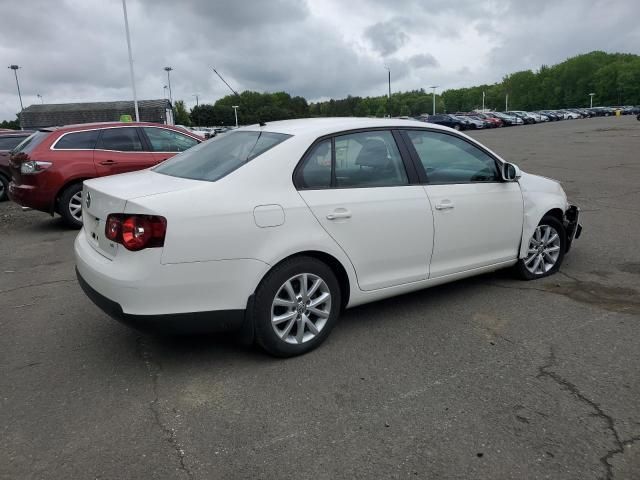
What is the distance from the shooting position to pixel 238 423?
293 cm

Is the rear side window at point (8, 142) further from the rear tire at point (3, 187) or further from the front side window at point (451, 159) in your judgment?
the front side window at point (451, 159)

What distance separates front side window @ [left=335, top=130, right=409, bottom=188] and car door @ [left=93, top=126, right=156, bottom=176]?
5.71 meters

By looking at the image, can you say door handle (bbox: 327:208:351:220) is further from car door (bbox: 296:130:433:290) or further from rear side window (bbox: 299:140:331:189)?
rear side window (bbox: 299:140:331:189)

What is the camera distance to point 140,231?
10.4 ft

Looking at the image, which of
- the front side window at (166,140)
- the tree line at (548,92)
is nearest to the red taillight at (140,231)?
the front side window at (166,140)

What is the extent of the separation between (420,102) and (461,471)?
448 feet

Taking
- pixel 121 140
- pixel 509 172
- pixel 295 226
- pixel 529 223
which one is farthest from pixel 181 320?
pixel 121 140

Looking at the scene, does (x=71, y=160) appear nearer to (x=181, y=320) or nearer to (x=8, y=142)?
(x=8, y=142)

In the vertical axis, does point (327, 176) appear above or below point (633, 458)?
above

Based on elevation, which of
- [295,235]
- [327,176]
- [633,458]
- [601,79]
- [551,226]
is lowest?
[633,458]

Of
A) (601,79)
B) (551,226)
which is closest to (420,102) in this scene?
(601,79)

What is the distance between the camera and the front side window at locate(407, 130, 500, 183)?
4340 millimetres

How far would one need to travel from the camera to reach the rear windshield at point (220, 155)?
3668 millimetres

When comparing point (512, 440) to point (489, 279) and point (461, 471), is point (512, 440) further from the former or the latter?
point (489, 279)
